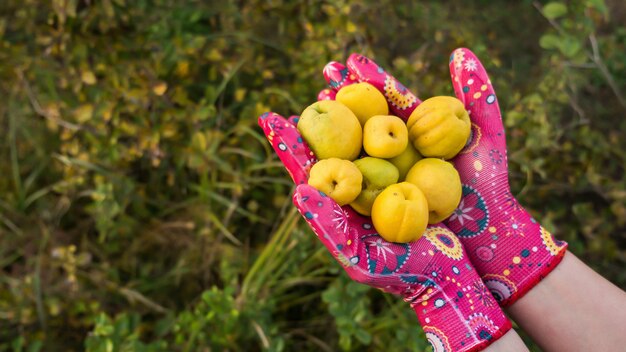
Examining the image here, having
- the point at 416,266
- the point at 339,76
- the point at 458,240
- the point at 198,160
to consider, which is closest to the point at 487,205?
the point at 458,240

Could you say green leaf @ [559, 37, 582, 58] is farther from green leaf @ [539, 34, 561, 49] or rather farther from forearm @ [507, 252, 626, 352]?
forearm @ [507, 252, 626, 352]

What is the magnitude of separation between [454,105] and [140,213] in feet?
5.29

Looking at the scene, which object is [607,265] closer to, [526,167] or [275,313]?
[526,167]

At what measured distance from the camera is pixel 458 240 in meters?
1.80

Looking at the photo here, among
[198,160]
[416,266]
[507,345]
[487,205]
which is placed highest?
[487,205]

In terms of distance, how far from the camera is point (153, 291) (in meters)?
2.61

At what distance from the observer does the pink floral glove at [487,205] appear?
1.80m

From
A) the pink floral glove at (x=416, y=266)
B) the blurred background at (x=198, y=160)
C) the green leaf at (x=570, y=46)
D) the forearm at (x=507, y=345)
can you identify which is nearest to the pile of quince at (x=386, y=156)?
the pink floral glove at (x=416, y=266)

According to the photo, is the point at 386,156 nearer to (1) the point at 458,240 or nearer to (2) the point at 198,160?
(1) the point at 458,240

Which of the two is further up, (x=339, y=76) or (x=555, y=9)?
(x=555, y=9)

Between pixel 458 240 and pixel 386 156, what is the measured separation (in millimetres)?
363

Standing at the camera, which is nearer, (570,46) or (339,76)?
(339,76)

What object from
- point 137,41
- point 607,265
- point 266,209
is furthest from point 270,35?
point 607,265

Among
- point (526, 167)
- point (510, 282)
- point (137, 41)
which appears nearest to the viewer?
point (510, 282)
